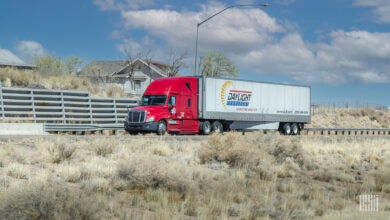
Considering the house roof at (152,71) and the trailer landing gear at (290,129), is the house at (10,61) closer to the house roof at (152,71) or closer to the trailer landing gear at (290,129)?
the house roof at (152,71)

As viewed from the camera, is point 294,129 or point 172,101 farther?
point 294,129

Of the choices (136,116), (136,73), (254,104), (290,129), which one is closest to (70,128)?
(136,116)

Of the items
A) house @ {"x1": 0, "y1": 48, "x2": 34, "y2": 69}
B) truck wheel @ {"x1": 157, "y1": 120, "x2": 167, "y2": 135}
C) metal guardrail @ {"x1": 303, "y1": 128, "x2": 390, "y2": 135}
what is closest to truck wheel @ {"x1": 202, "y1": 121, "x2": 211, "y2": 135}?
truck wheel @ {"x1": 157, "y1": 120, "x2": 167, "y2": 135}

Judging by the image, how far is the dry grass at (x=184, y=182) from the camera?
9.67 m

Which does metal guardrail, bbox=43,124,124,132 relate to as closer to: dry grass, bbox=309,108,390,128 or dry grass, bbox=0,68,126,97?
dry grass, bbox=0,68,126,97

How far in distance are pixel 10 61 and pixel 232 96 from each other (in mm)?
31665

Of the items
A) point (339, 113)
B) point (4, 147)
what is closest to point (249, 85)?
point (4, 147)

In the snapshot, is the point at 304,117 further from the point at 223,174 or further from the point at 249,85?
the point at 223,174

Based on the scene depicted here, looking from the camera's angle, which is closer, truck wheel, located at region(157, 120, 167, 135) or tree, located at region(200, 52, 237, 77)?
truck wheel, located at region(157, 120, 167, 135)

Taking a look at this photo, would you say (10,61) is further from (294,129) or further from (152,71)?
(294,129)

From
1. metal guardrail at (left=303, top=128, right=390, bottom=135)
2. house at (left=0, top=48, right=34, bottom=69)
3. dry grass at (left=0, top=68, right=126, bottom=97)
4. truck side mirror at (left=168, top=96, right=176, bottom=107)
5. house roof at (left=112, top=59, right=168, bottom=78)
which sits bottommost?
metal guardrail at (left=303, top=128, right=390, bottom=135)

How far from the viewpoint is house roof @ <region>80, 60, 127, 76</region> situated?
85012 mm

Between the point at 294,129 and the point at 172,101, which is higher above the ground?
the point at 172,101

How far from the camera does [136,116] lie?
3162 centimetres
